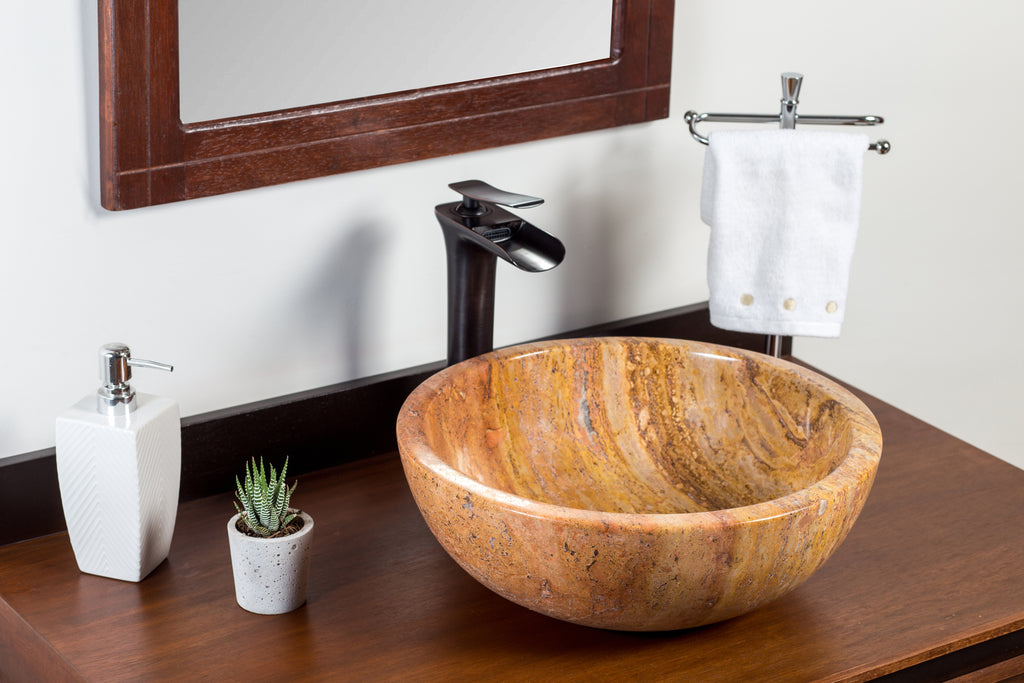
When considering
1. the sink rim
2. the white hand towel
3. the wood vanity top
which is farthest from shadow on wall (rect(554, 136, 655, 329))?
the wood vanity top

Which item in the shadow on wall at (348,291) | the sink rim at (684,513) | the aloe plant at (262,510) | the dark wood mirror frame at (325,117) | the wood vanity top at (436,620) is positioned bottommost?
the wood vanity top at (436,620)

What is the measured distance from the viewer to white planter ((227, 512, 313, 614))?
1.09m

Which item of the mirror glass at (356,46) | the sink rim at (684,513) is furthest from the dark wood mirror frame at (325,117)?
the sink rim at (684,513)

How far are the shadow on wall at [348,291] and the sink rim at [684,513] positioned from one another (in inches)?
7.1

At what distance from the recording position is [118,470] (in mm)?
1118

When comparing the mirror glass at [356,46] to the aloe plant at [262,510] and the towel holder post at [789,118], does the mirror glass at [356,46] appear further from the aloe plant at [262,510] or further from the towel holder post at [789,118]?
the aloe plant at [262,510]

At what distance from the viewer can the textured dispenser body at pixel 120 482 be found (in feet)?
3.65

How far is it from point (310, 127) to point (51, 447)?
0.41 metres

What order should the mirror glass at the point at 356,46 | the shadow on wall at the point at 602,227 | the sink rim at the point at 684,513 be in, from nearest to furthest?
1. the sink rim at the point at 684,513
2. the mirror glass at the point at 356,46
3. the shadow on wall at the point at 602,227

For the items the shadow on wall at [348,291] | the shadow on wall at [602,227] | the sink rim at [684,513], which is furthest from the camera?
the shadow on wall at [602,227]

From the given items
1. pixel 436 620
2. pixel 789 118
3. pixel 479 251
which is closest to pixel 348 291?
pixel 479 251

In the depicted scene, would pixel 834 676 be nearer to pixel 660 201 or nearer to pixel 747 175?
pixel 747 175

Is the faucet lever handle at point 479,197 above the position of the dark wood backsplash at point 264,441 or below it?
above

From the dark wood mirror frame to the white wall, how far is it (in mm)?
30
